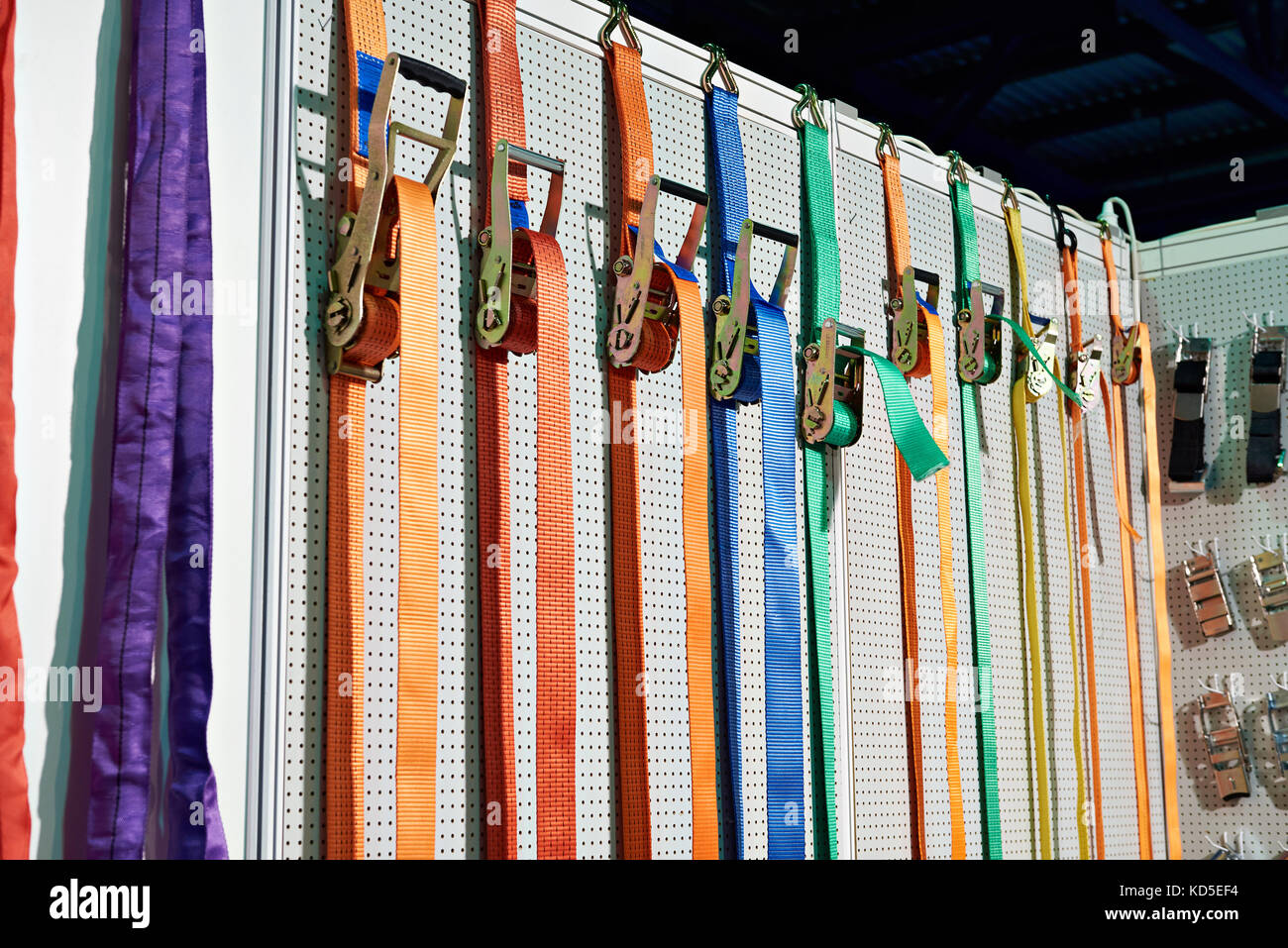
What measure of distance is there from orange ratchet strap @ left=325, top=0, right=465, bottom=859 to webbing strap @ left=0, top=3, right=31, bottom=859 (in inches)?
15.5

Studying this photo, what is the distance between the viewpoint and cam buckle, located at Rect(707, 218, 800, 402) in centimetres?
223

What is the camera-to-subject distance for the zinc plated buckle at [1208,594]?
3500 mm

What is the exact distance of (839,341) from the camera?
2689mm

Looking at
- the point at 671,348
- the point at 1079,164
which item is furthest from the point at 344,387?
the point at 1079,164

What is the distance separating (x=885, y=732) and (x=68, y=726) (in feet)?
5.55

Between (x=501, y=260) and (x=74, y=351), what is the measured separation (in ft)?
2.04

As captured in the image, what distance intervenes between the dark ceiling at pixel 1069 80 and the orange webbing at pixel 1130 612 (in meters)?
2.46

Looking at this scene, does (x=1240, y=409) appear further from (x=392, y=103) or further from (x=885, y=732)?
(x=392, y=103)

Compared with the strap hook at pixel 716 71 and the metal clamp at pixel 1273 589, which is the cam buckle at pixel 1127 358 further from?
the strap hook at pixel 716 71

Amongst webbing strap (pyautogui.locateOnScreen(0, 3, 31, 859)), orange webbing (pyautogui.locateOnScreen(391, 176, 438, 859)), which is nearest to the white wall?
webbing strap (pyautogui.locateOnScreen(0, 3, 31, 859))

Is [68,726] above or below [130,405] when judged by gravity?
below

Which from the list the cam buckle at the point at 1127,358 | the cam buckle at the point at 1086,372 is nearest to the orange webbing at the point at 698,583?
the cam buckle at the point at 1086,372

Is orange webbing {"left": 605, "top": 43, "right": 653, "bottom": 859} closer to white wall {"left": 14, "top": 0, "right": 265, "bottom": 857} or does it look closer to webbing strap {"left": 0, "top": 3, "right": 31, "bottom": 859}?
white wall {"left": 14, "top": 0, "right": 265, "bottom": 857}

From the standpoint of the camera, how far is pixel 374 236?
5.54ft
